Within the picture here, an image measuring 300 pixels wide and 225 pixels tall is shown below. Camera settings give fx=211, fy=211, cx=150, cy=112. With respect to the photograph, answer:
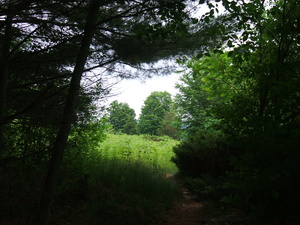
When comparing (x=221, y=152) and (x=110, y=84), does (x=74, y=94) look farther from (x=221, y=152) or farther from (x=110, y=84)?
(x=221, y=152)

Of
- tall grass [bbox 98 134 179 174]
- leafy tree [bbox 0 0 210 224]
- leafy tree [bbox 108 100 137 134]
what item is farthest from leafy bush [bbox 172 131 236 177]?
leafy tree [bbox 108 100 137 134]

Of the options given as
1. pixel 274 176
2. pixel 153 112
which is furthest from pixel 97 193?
pixel 153 112

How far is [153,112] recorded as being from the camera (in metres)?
40.1

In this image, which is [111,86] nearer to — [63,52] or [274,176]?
[63,52]

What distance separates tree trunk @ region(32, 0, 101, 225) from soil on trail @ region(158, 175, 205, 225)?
94.8 inches

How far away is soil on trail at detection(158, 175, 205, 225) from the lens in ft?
15.0

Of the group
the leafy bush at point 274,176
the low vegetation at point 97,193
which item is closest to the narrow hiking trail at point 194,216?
the low vegetation at point 97,193

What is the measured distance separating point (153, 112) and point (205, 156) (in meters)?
33.7

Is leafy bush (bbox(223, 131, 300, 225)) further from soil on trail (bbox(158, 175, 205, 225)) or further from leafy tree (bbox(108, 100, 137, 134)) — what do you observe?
leafy tree (bbox(108, 100, 137, 134))

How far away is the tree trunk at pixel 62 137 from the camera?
3.33 m

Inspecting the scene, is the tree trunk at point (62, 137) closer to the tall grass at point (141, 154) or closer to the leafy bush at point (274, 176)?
the leafy bush at point (274, 176)

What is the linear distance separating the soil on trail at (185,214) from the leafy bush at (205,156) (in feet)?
3.59

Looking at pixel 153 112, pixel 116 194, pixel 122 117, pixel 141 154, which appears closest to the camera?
pixel 116 194

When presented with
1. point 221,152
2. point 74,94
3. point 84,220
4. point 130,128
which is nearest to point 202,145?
point 221,152
